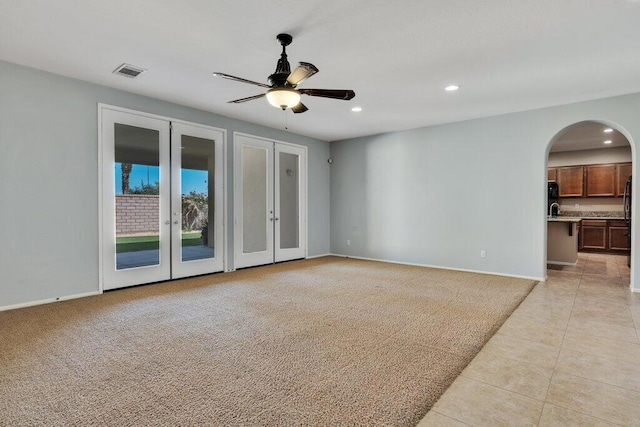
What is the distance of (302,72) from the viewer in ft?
8.82

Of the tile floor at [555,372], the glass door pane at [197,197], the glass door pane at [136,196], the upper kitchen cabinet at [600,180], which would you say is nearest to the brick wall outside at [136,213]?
the glass door pane at [136,196]

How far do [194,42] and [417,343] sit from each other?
3.38 metres

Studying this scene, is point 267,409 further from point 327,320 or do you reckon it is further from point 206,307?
point 206,307

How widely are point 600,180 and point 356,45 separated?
8.39 metres

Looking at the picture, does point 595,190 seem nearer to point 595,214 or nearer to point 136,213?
point 595,214

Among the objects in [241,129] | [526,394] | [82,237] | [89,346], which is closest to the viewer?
[526,394]

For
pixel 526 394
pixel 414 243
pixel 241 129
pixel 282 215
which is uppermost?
pixel 241 129

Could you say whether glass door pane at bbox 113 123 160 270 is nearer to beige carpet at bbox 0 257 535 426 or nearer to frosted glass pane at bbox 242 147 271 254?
beige carpet at bbox 0 257 535 426

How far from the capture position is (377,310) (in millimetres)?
3682

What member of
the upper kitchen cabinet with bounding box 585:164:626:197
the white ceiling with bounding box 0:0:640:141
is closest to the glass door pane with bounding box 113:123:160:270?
the white ceiling with bounding box 0:0:640:141

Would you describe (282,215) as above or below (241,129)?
below

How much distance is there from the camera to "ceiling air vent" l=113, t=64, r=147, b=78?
375 cm

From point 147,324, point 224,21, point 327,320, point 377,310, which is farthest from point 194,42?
point 377,310

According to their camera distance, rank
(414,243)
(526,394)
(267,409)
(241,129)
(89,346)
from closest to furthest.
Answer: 1. (267,409)
2. (526,394)
3. (89,346)
4. (241,129)
5. (414,243)
